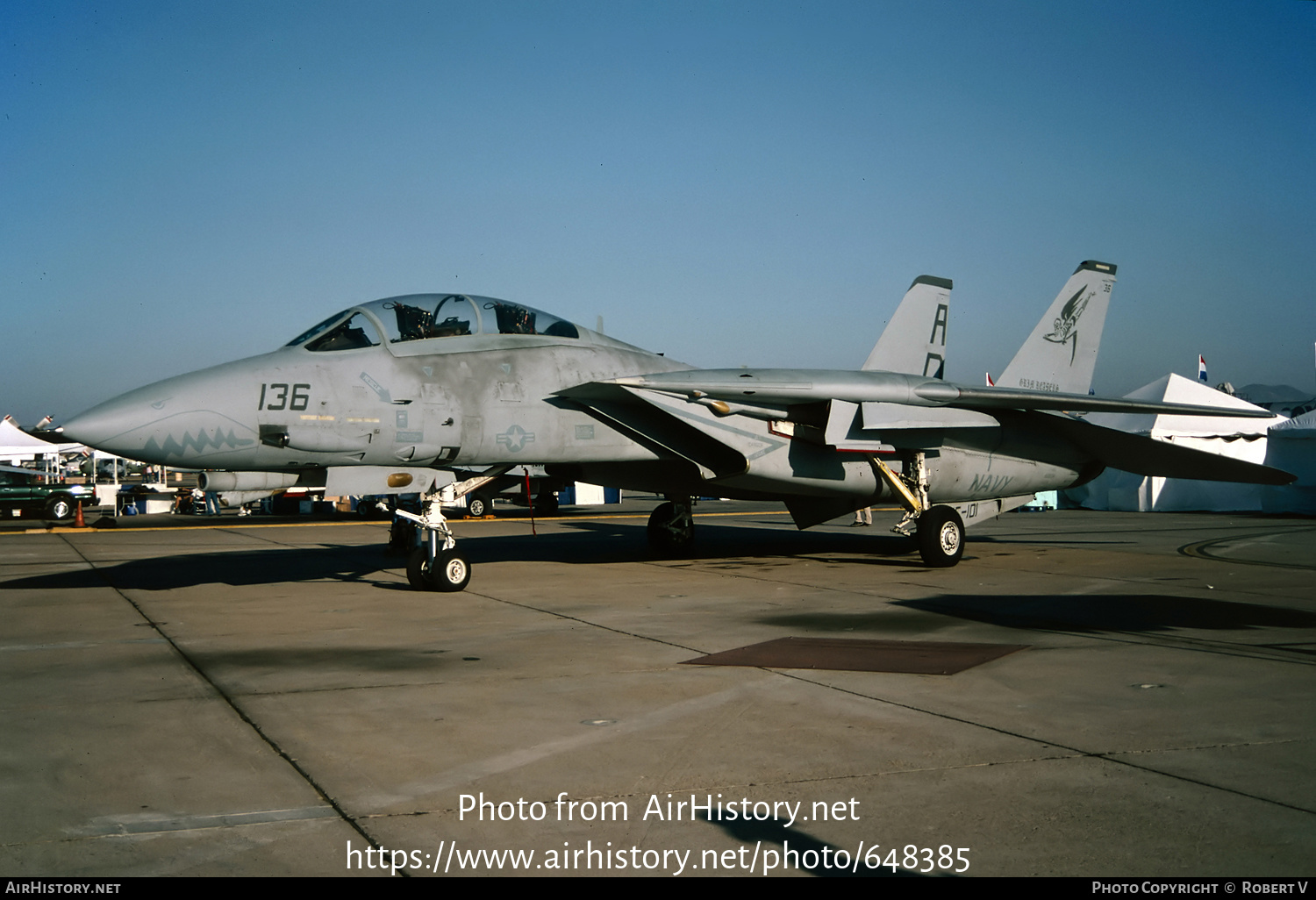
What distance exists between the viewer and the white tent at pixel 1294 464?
2661 cm

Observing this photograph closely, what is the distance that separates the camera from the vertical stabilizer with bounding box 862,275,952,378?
16.4 meters

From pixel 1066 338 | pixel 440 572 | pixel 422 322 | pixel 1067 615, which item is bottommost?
pixel 440 572

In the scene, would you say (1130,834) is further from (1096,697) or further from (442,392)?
(442,392)

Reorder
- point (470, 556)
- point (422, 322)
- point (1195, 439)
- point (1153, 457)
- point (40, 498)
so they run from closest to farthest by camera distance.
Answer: point (422, 322) → point (1153, 457) → point (470, 556) → point (1195, 439) → point (40, 498)

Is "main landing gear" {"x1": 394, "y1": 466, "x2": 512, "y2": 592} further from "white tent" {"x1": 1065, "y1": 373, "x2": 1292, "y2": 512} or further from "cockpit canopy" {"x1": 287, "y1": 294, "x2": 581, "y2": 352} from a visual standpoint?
"white tent" {"x1": 1065, "y1": 373, "x2": 1292, "y2": 512}

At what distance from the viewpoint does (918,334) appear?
16.6 m

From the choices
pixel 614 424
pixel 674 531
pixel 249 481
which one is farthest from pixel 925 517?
pixel 249 481

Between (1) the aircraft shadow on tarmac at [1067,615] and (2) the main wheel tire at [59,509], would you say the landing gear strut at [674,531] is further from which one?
(2) the main wheel tire at [59,509]

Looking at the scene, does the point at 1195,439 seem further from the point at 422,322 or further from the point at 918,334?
the point at 422,322

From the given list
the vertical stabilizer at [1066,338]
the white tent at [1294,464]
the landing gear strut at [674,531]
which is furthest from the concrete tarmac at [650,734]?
the white tent at [1294,464]

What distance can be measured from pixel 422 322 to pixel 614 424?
8.44 ft

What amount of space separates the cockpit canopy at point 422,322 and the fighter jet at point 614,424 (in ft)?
0.07
